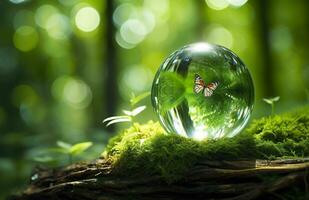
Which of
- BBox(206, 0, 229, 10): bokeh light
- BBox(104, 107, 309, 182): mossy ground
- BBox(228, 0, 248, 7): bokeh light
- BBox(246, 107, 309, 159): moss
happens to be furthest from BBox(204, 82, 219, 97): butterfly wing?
BBox(206, 0, 229, 10): bokeh light

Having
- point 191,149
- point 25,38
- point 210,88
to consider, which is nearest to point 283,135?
point 210,88

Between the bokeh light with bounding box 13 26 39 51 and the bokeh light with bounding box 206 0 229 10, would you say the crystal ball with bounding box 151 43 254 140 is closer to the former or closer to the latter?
the bokeh light with bounding box 206 0 229 10

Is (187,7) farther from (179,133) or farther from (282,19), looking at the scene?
(179,133)

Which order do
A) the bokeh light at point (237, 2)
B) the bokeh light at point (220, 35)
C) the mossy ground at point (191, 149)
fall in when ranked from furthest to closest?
the bokeh light at point (220, 35) → the bokeh light at point (237, 2) → the mossy ground at point (191, 149)

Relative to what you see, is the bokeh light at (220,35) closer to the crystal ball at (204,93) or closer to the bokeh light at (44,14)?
the bokeh light at (44,14)

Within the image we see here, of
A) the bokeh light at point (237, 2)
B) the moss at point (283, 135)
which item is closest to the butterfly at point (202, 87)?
the moss at point (283, 135)

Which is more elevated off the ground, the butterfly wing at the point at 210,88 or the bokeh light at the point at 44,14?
the bokeh light at the point at 44,14

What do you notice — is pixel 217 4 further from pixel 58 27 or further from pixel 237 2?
pixel 58 27
